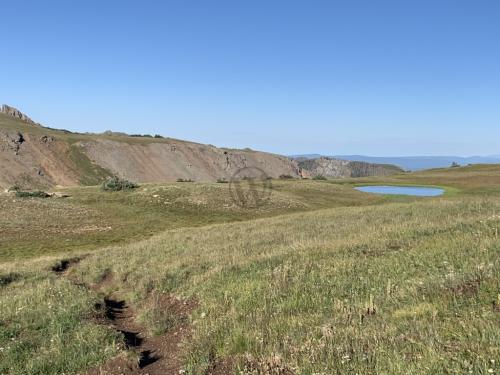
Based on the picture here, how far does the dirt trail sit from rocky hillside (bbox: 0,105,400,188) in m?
83.6

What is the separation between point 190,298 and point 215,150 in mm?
135578

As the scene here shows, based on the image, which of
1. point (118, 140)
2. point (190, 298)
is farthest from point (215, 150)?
point (190, 298)

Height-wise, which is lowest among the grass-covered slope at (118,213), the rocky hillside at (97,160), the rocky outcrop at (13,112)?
the grass-covered slope at (118,213)

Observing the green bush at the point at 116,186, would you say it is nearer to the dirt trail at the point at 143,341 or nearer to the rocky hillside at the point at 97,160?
Answer: the rocky hillside at the point at 97,160

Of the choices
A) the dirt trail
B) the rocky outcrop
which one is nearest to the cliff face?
the rocky outcrop

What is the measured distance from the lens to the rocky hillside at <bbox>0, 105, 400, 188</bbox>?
9550 cm

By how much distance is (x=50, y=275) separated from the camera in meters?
Answer: 17.7

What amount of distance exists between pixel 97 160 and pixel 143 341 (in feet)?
364

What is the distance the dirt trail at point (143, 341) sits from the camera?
805 cm

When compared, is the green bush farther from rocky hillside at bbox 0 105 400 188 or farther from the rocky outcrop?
the rocky outcrop

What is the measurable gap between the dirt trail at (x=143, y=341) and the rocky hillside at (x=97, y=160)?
83592 millimetres

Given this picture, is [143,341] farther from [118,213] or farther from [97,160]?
[97,160]

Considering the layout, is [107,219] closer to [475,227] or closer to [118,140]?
[475,227]

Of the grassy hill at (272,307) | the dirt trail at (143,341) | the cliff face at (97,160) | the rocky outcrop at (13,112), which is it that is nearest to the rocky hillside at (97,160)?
the cliff face at (97,160)
